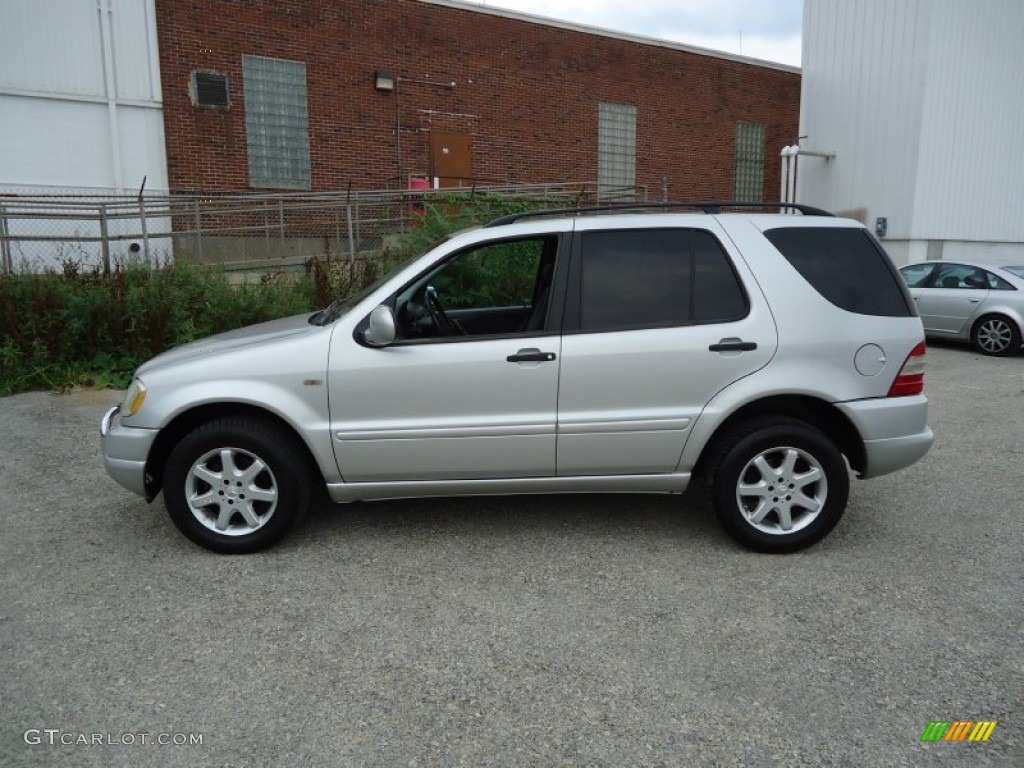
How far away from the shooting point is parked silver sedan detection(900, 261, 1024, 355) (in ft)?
38.0

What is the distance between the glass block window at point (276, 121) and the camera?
16.7 metres

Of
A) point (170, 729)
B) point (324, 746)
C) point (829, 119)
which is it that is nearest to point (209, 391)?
point (170, 729)

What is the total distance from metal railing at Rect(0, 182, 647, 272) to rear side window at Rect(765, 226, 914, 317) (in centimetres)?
829

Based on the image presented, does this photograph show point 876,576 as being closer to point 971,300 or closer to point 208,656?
point 208,656

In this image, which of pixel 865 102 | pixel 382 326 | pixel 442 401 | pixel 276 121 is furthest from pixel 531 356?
pixel 865 102

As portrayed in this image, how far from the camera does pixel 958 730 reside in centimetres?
280

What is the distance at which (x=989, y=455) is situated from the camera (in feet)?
20.9

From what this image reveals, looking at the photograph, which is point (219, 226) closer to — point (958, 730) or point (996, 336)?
point (996, 336)

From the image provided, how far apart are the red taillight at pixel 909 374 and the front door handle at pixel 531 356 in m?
1.85

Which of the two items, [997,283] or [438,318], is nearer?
[438,318]

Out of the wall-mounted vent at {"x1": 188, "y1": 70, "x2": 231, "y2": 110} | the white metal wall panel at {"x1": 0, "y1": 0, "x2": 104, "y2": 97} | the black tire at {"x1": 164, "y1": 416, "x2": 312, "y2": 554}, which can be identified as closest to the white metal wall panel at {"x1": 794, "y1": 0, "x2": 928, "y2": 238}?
the wall-mounted vent at {"x1": 188, "y1": 70, "x2": 231, "y2": 110}

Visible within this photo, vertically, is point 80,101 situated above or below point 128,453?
above

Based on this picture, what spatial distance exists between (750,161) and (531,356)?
2247 cm

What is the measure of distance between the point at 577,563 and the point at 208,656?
1.85 m
